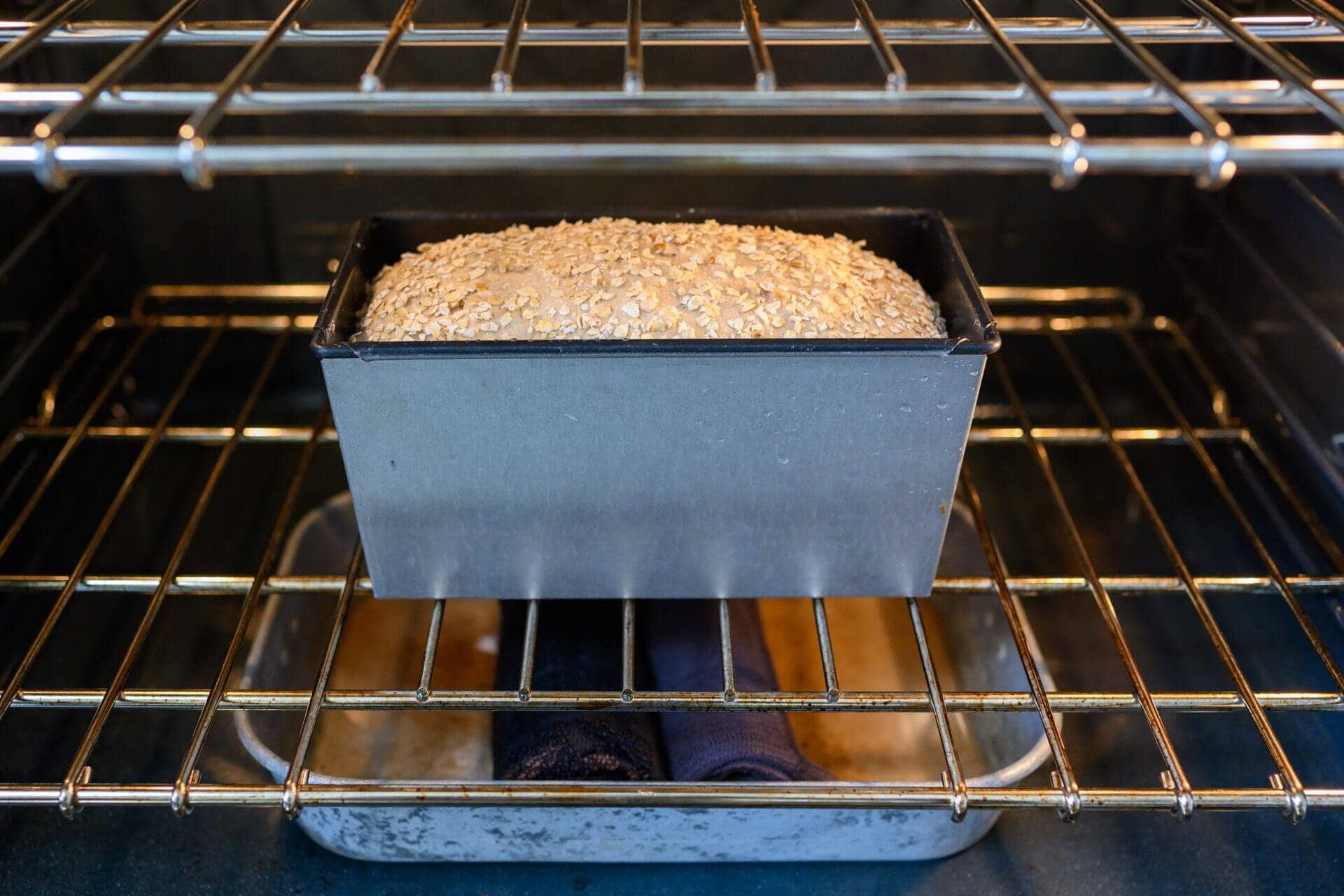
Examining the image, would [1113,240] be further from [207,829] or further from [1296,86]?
[207,829]

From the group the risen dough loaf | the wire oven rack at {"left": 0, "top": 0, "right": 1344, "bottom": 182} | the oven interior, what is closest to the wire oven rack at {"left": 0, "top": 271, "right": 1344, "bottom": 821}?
the oven interior

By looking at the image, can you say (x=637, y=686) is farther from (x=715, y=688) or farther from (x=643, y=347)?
(x=643, y=347)

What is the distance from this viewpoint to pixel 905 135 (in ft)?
4.23

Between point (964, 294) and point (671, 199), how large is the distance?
506 millimetres

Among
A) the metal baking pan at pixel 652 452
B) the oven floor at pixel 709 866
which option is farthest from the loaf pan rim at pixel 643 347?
the oven floor at pixel 709 866

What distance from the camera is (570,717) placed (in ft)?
3.07

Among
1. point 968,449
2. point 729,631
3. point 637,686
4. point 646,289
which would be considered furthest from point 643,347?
point 968,449

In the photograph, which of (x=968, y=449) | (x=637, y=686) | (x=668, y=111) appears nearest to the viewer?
(x=668, y=111)

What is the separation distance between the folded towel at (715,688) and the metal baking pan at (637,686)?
0.05 meters

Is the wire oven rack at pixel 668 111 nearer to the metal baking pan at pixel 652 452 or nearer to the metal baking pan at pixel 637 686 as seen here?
the metal baking pan at pixel 652 452

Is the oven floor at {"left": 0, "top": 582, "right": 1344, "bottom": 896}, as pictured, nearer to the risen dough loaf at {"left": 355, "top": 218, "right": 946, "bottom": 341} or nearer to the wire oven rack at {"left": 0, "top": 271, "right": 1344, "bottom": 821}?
the wire oven rack at {"left": 0, "top": 271, "right": 1344, "bottom": 821}

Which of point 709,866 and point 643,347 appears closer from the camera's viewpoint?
point 643,347

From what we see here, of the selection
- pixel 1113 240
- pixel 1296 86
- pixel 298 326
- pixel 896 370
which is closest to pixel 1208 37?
pixel 1296 86

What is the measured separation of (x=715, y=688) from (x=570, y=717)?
5.7 inches
